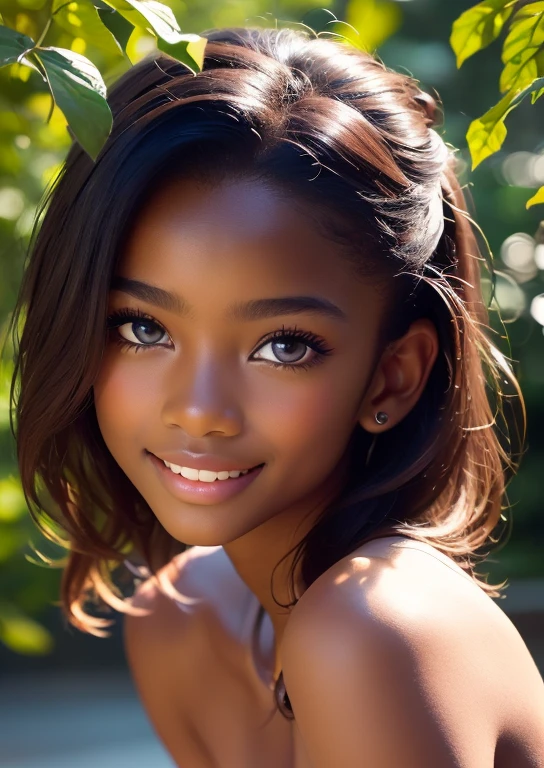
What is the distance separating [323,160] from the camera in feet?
4.58

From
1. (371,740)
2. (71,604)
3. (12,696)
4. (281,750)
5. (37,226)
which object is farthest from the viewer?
(12,696)

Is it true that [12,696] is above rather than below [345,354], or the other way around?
below

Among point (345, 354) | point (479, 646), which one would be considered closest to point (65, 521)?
point (345, 354)

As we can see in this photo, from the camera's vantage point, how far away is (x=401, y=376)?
1.54m

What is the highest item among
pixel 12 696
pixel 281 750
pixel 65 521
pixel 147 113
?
pixel 147 113

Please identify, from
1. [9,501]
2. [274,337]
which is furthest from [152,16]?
[9,501]

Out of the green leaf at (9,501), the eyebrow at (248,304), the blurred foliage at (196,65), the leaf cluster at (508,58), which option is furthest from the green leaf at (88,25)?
the green leaf at (9,501)

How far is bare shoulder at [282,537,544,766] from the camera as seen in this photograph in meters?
1.22

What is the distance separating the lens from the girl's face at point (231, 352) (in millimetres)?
1343

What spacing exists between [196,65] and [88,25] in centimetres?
30

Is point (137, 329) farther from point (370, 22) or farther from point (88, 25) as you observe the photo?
point (370, 22)

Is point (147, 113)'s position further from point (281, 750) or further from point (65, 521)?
point (281, 750)

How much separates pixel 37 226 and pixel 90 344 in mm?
305

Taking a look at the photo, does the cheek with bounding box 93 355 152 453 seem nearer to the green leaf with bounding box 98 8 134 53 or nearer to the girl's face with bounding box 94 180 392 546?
the girl's face with bounding box 94 180 392 546
